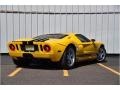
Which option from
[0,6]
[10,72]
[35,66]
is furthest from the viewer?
[0,6]

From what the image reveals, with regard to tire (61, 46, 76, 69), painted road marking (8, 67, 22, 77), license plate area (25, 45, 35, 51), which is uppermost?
license plate area (25, 45, 35, 51)

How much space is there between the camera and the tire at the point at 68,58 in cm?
1089

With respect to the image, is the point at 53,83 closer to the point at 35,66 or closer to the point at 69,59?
the point at 69,59

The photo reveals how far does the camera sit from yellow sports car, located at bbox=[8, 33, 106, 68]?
10609mm

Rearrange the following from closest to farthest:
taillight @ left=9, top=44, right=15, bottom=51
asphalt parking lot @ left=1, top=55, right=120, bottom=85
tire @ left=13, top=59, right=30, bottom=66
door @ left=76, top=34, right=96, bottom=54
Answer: asphalt parking lot @ left=1, top=55, right=120, bottom=85, taillight @ left=9, top=44, right=15, bottom=51, tire @ left=13, top=59, right=30, bottom=66, door @ left=76, top=34, right=96, bottom=54

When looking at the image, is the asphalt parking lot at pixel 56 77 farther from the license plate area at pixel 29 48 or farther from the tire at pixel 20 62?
the license plate area at pixel 29 48

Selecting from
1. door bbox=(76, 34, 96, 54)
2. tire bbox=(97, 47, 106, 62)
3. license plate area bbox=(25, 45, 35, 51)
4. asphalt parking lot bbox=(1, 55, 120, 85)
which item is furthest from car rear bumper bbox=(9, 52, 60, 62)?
tire bbox=(97, 47, 106, 62)

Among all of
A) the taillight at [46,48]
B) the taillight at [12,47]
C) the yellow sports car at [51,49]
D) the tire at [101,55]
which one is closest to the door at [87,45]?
the yellow sports car at [51,49]

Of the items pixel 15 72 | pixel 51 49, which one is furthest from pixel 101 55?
pixel 15 72

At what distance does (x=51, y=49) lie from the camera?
34.5ft

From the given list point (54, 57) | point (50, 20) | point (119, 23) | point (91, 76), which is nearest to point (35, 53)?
point (54, 57)

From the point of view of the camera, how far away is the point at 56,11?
1689 cm

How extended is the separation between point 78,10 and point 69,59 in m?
6.16

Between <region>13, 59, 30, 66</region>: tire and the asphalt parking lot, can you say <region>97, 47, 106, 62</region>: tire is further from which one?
<region>13, 59, 30, 66</region>: tire
